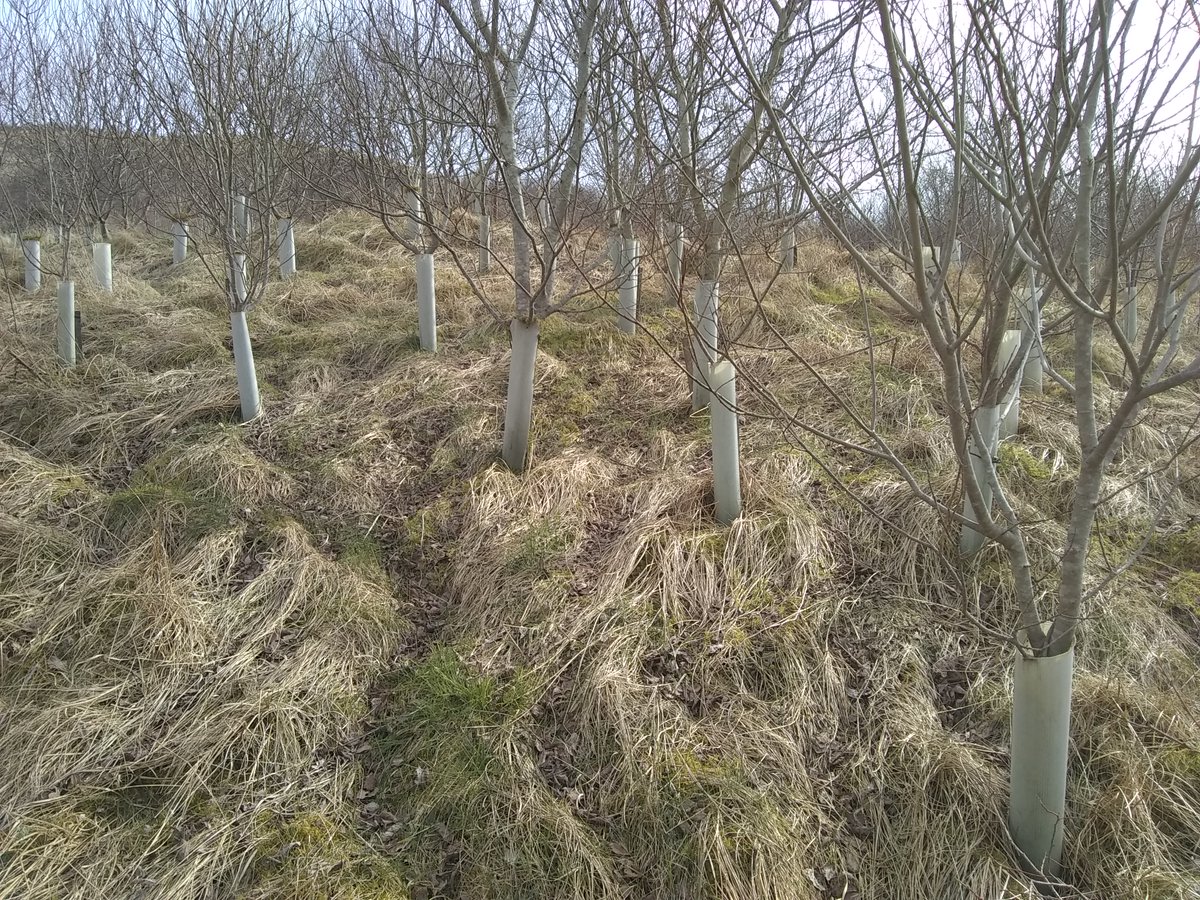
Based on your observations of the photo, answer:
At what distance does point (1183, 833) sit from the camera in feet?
7.95

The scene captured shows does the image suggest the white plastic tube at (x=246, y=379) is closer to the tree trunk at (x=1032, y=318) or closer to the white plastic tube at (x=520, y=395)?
the white plastic tube at (x=520, y=395)

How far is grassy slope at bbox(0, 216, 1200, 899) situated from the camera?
8.39ft

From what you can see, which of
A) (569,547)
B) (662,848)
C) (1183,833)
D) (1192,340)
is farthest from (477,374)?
(1192,340)

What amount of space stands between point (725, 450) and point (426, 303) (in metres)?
3.36

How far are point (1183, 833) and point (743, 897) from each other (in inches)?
57.9

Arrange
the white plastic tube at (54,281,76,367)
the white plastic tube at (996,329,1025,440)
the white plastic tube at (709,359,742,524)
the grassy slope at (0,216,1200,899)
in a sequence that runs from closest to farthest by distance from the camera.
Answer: the grassy slope at (0,216,1200,899)
the white plastic tube at (996,329,1025,440)
the white plastic tube at (709,359,742,524)
the white plastic tube at (54,281,76,367)

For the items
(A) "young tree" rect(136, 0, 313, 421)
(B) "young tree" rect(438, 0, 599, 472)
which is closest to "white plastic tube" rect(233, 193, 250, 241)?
(A) "young tree" rect(136, 0, 313, 421)

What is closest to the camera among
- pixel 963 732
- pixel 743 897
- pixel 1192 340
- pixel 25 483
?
pixel 743 897

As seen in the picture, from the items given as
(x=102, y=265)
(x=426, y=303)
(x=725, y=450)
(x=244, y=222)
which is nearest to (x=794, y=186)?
(x=725, y=450)

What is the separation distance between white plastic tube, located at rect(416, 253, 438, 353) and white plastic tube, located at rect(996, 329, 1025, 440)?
13.4 feet

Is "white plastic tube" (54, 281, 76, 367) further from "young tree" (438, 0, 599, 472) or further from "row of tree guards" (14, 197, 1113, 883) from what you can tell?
"young tree" (438, 0, 599, 472)

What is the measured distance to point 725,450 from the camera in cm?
373

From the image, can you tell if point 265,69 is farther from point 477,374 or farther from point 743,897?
point 743,897

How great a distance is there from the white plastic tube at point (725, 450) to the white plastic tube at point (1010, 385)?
119 centimetres
